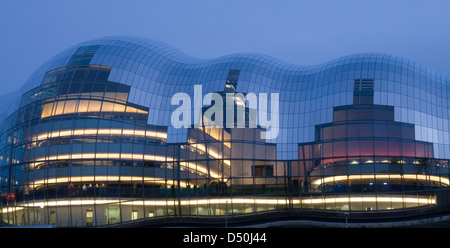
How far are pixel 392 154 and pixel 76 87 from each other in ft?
145

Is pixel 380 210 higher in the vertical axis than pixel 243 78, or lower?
lower

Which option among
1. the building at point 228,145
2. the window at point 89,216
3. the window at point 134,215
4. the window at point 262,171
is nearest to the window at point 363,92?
the building at point 228,145

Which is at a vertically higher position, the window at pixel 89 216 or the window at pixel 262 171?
the window at pixel 262 171

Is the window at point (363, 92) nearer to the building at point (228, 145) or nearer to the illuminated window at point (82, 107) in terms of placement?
the building at point (228, 145)

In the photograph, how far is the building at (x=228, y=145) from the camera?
2112 inches

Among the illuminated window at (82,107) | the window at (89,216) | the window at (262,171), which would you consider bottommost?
the window at (89,216)

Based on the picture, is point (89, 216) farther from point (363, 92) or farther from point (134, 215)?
point (363, 92)

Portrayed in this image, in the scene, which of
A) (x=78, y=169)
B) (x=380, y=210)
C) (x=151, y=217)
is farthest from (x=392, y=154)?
(x=78, y=169)

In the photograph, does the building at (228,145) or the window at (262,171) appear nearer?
the building at (228,145)

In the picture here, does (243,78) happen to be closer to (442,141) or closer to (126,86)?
(126,86)

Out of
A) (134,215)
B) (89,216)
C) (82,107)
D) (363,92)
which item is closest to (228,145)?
(134,215)

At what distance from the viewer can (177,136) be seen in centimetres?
5709

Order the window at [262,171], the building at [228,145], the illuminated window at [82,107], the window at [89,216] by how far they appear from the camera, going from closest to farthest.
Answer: the building at [228,145], the window at [262,171], the window at [89,216], the illuminated window at [82,107]
